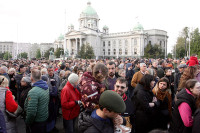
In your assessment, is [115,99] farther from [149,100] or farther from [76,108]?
[76,108]

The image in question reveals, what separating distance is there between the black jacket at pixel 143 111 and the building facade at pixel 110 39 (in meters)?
57.3

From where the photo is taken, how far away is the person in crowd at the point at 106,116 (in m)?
1.73

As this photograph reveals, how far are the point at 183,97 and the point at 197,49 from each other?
99.7 ft

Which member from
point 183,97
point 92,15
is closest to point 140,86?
point 183,97

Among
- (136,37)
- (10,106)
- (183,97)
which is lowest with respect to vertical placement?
(10,106)

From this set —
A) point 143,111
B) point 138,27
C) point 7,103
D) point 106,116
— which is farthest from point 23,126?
point 138,27

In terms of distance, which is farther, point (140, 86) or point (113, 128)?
point (140, 86)

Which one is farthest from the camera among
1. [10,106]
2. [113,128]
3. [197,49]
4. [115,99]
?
[197,49]

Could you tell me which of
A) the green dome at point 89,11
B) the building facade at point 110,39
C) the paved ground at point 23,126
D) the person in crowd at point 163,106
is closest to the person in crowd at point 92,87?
the person in crowd at point 163,106

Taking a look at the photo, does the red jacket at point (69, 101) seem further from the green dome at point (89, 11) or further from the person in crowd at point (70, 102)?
the green dome at point (89, 11)

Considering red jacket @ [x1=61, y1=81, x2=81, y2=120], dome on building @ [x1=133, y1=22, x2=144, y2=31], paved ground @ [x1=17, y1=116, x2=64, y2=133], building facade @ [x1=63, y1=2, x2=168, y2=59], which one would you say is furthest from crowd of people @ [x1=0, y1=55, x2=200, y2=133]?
dome on building @ [x1=133, y1=22, x2=144, y2=31]

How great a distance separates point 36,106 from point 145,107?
97.8 inches

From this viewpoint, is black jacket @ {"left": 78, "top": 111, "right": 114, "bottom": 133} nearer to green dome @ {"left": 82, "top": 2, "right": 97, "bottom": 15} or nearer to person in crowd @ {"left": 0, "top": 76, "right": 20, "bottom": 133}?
person in crowd @ {"left": 0, "top": 76, "right": 20, "bottom": 133}

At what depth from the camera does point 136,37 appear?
65500 mm
